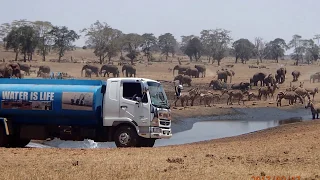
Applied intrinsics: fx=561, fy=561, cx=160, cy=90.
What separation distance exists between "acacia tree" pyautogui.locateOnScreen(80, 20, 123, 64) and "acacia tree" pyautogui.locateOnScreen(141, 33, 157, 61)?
833 centimetres

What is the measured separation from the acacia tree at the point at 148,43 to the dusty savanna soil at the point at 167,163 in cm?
8586

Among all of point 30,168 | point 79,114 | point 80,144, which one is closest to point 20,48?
point 80,144

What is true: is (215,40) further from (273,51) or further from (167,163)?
(167,163)

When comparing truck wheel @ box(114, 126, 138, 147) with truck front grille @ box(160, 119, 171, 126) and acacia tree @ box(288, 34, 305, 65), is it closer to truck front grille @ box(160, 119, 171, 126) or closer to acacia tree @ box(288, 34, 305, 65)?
truck front grille @ box(160, 119, 171, 126)

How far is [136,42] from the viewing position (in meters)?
104

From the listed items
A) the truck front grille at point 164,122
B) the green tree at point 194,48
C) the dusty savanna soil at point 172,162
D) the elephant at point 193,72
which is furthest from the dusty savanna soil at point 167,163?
the green tree at point 194,48

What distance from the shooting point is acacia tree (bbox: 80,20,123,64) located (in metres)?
92.1

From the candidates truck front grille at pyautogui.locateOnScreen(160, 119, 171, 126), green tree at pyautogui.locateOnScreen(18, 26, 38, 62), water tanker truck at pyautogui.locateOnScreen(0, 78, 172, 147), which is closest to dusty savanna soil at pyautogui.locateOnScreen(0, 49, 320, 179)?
water tanker truck at pyautogui.locateOnScreen(0, 78, 172, 147)

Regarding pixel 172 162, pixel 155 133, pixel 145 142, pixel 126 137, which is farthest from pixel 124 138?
pixel 172 162

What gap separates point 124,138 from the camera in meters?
19.1

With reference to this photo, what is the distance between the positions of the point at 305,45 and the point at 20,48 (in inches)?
3005

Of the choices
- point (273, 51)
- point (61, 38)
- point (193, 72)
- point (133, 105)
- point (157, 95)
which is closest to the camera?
point (133, 105)

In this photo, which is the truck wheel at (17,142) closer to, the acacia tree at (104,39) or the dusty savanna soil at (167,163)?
the dusty savanna soil at (167,163)

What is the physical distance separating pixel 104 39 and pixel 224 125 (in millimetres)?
61664
